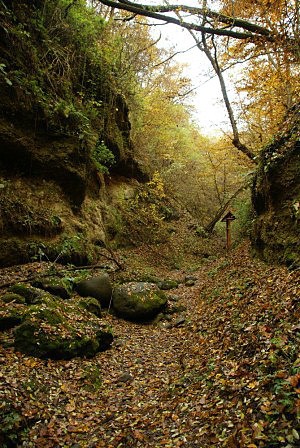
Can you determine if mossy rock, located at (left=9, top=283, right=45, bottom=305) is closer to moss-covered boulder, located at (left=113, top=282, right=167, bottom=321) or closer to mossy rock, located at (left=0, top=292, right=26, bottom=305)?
mossy rock, located at (left=0, top=292, right=26, bottom=305)

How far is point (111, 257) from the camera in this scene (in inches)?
455

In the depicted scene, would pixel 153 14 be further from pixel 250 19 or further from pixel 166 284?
pixel 166 284

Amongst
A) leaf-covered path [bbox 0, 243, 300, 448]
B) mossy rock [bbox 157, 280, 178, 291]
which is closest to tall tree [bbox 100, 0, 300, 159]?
leaf-covered path [bbox 0, 243, 300, 448]

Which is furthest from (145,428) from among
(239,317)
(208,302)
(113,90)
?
(113,90)

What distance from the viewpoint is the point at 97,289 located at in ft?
27.7

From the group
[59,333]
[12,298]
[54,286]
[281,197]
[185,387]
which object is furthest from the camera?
[281,197]

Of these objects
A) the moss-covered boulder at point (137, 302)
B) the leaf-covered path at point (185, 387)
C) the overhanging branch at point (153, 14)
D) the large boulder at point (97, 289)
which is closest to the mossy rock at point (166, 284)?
the moss-covered boulder at point (137, 302)

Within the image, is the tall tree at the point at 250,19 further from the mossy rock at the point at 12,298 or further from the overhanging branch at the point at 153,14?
the mossy rock at the point at 12,298

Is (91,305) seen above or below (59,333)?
below

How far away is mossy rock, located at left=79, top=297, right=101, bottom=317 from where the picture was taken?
7.58 m

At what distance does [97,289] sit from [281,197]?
18.9 feet

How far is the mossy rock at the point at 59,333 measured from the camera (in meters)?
5.24

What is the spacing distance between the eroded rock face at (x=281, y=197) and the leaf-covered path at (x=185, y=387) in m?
1.05

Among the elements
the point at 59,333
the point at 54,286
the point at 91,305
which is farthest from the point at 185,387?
the point at 54,286
